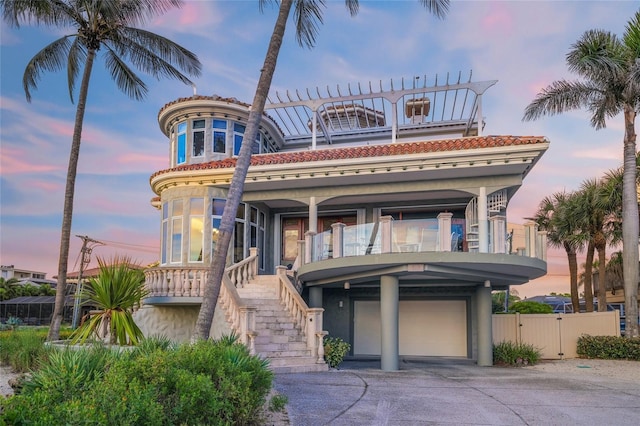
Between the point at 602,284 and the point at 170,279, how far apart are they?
1809cm

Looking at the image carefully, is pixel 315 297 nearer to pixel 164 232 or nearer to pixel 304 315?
pixel 304 315

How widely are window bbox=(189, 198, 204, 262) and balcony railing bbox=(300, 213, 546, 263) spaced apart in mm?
5761

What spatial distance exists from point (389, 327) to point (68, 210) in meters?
9.59

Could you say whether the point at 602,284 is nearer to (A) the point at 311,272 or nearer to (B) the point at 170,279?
(A) the point at 311,272

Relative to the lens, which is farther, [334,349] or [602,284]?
[602,284]

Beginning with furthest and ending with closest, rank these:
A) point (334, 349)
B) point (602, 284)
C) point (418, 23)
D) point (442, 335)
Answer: point (602, 284) < point (442, 335) < point (418, 23) < point (334, 349)

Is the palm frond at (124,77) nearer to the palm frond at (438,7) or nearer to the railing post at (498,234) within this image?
the palm frond at (438,7)

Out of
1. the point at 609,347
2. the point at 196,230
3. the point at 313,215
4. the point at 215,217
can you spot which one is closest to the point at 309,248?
the point at 313,215

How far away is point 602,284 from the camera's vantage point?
22.9m

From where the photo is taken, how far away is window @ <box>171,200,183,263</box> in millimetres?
18734

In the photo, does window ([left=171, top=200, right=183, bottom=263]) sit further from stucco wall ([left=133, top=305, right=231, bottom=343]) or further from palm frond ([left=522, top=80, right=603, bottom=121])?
palm frond ([left=522, top=80, right=603, bottom=121])

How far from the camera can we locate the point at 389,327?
45.8ft

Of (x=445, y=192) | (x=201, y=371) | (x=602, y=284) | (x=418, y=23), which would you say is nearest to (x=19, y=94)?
(x=418, y=23)

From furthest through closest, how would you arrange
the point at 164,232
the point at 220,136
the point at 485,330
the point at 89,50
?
the point at 220,136 → the point at 164,232 → the point at 89,50 → the point at 485,330
